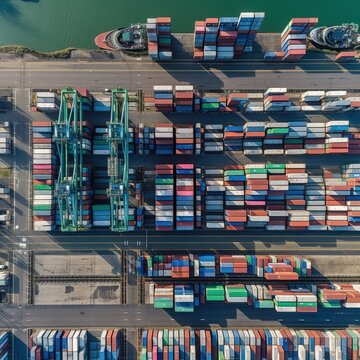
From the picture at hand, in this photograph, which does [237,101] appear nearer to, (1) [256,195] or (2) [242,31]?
(2) [242,31]

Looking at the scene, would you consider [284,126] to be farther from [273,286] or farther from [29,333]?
[29,333]

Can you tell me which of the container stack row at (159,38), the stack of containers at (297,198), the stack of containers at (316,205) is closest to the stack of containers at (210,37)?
the container stack row at (159,38)

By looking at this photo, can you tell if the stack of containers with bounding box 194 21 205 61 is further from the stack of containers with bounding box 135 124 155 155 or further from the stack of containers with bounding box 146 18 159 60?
the stack of containers with bounding box 135 124 155 155

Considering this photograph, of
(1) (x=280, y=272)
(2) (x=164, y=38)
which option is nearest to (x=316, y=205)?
(1) (x=280, y=272)

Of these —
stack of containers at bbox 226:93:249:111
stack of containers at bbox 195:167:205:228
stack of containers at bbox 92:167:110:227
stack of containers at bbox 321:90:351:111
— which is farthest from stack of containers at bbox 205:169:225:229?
stack of containers at bbox 321:90:351:111

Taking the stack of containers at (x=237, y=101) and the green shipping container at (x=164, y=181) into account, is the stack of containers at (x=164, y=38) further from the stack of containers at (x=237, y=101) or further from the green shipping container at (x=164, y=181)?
the green shipping container at (x=164, y=181)

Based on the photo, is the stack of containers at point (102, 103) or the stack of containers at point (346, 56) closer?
the stack of containers at point (346, 56)
